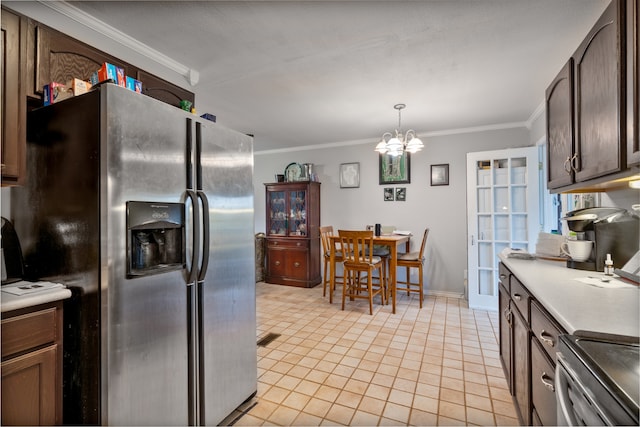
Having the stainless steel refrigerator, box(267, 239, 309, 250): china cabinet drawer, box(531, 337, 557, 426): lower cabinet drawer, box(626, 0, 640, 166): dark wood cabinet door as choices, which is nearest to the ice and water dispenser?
the stainless steel refrigerator

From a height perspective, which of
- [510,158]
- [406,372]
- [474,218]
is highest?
[510,158]

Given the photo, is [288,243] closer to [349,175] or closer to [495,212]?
[349,175]

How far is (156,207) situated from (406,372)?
2110mm

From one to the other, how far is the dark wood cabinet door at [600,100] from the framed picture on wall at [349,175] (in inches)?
136

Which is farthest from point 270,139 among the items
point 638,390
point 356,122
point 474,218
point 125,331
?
point 638,390

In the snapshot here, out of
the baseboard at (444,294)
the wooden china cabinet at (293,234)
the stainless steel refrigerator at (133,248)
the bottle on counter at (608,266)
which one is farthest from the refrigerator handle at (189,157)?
the baseboard at (444,294)

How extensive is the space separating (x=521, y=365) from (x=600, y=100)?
4.42ft

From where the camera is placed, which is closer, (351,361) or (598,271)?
(598,271)

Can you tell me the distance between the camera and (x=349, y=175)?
502cm

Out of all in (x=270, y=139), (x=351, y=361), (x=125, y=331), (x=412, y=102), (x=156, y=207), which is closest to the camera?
(x=125, y=331)

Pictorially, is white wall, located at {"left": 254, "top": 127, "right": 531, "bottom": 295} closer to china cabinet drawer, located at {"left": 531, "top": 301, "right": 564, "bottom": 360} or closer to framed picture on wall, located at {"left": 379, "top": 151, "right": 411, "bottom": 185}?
framed picture on wall, located at {"left": 379, "top": 151, "right": 411, "bottom": 185}

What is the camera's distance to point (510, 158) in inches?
145

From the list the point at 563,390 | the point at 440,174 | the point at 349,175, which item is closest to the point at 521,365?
the point at 563,390

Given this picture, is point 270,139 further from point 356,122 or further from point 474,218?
point 474,218
